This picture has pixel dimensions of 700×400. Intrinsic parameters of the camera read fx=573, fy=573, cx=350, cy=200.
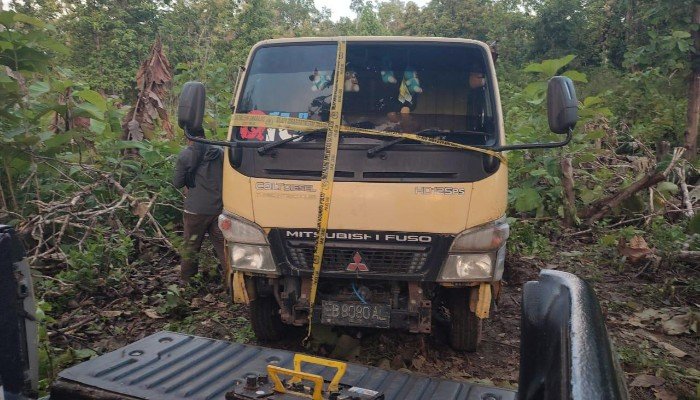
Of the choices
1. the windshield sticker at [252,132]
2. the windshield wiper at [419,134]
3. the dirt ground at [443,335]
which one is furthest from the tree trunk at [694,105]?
the windshield sticker at [252,132]

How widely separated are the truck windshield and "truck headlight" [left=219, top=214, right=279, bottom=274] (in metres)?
0.63

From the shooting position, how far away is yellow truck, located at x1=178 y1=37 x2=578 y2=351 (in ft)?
11.7

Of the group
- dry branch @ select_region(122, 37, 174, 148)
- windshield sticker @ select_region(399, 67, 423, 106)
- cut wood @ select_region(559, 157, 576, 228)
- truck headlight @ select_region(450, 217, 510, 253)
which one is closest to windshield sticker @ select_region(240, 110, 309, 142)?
windshield sticker @ select_region(399, 67, 423, 106)

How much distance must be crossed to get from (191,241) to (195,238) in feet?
0.17

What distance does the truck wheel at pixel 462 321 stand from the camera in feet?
13.0

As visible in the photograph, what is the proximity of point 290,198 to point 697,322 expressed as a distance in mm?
3548

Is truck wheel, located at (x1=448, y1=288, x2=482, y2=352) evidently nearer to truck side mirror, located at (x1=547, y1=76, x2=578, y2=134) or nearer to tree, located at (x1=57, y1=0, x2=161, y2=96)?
truck side mirror, located at (x1=547, y1=76, x2=578, y2=134)

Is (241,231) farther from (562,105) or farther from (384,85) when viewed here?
(562,105)

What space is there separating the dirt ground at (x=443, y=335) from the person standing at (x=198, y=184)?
0.56m

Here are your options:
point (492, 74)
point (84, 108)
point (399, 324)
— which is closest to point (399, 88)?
point (492, 74)

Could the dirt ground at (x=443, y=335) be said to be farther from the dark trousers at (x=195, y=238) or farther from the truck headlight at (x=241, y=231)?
the truck headlight at (x=241, y=231)

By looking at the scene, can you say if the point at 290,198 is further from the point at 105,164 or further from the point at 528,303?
the point at 105,164

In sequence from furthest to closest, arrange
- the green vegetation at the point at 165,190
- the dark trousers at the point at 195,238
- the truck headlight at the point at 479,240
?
the dark trousers at the point at 195,238, the green vegetation at the point at 165,190, the truck headlight at the point at 479,240

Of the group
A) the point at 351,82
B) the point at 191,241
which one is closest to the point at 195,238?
the point at 191,241
